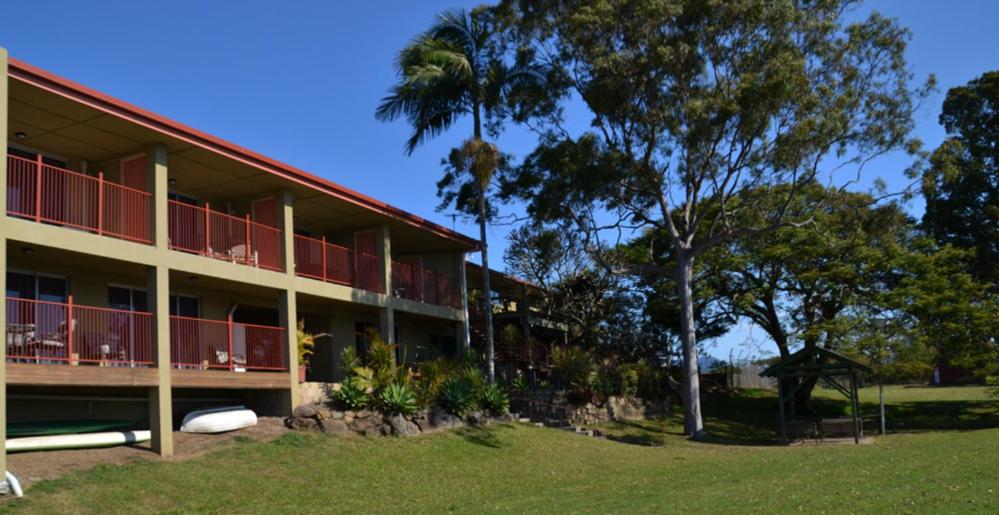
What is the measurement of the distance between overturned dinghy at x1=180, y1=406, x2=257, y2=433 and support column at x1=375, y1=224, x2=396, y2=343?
6.26 meters

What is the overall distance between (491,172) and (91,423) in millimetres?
13121

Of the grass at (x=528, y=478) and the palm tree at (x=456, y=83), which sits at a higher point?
the palm tree at (x=456, y=83)

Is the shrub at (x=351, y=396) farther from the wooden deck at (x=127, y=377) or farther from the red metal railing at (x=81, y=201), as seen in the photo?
the red metal railing at (x=81, y=201)

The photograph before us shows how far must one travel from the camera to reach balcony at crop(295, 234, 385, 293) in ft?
76.5

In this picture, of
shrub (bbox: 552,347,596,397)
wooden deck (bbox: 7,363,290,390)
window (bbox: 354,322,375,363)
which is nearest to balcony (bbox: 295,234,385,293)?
window (bbox: 354,322,375,363)

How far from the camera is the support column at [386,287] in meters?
24.8

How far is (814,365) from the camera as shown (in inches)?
1103

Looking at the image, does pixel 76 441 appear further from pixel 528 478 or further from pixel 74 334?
pixel 528 478

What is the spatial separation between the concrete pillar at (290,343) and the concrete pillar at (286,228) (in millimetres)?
661

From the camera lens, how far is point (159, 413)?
1645cm

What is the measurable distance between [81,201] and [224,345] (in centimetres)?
437

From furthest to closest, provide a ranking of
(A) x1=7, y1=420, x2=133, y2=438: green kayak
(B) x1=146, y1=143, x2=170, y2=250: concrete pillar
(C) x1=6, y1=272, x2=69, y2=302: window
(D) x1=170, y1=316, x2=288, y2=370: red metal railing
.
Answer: (D) x1=170, y1=316, x2=288, y2=370: red metal railing → (B) x1=146, y1=143, x2=170, y2=250: concrete pillar → (C) x1=6, y1=272, x2=69, y2=302: window → (A) x1=7, y1=420, x2=133, y2=438: green kayak

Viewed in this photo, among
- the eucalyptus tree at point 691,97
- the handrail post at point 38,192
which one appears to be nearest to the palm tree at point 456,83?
the eucalyptus tree at point 691,97

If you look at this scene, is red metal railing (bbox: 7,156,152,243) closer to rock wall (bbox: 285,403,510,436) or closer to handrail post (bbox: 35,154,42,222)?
handrail post (bbox: 35,154,42,222)
